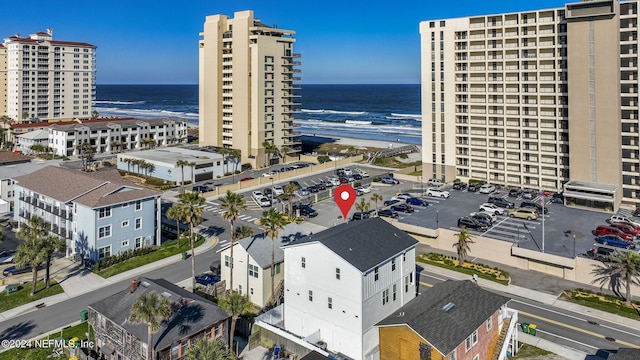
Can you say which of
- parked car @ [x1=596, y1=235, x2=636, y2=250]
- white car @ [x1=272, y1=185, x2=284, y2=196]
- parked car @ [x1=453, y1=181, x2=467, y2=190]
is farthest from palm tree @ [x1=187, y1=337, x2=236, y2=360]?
parked car @ [x1=453, y1=181, x2=467, y2=190]

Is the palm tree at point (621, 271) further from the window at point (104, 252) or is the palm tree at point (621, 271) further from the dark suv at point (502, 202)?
the window at point (104, 252)

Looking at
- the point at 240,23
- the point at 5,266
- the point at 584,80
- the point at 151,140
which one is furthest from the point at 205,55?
the point at 584,80

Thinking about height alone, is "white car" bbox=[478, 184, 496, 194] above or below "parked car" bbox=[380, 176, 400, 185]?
below

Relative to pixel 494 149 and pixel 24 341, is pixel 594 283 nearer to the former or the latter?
pixel 494 149

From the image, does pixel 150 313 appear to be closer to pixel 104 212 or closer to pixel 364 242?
pixel 364 242

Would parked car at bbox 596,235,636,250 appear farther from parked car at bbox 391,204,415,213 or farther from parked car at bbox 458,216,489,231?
parked car at bbox 391,204,415,213

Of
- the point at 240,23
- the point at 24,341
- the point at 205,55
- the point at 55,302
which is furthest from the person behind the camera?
the point at 205,55

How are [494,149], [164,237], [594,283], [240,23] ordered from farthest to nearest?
[240,23] < [494,149] < [164,237] < [594,283]

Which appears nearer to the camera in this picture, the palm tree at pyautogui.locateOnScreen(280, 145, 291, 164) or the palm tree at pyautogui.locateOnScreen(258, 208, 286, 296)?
the palm tree at pyautogui.locateOnScreen(258, 208, 286, 296)
